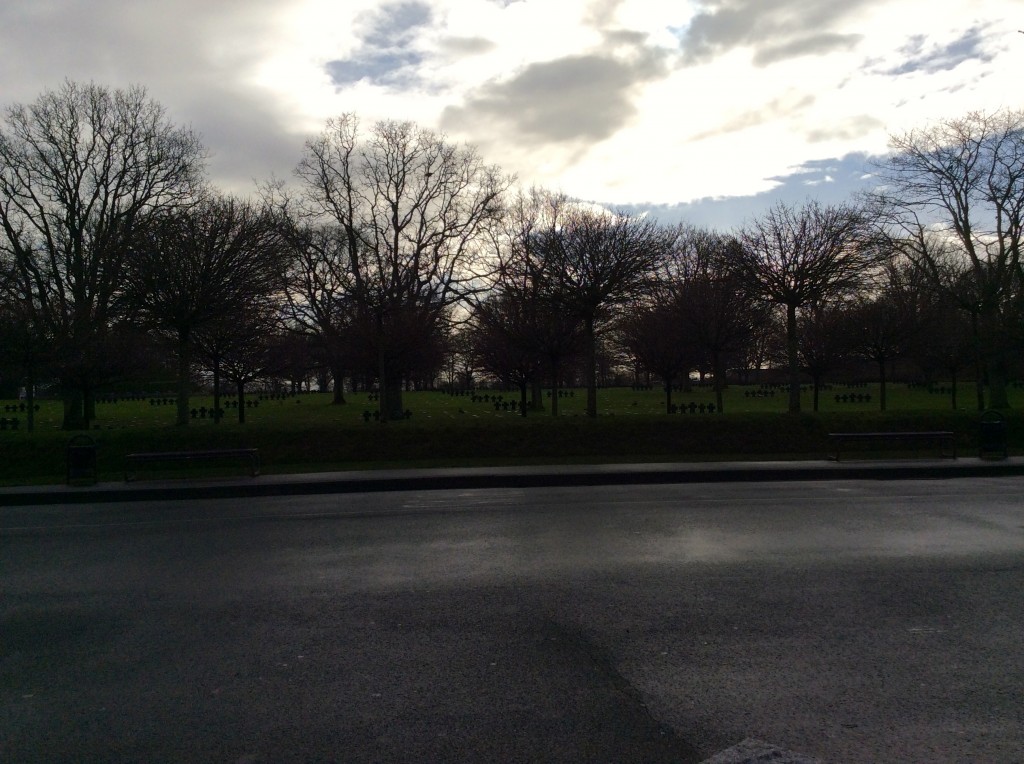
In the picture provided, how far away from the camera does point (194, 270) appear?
2377 cm

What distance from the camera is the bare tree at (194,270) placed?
23.5 m

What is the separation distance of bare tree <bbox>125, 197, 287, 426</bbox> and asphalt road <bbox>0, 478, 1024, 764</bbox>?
1359 centimetres

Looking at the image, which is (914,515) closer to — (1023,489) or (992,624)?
(1023,489)

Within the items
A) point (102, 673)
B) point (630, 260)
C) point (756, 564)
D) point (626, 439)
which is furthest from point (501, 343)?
point (102, 673)

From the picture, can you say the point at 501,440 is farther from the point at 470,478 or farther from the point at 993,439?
the point at 993,439

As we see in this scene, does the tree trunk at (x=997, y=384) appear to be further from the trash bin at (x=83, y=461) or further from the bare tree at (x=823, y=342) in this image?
the trash bin at (x=83, y=461)

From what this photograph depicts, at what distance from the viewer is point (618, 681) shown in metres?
5.08

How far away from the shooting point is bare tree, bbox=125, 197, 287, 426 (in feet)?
77.3

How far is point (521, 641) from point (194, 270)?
20832 mm

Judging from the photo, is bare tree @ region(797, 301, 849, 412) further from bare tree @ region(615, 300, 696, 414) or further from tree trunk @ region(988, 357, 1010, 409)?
tree trunk @ region(988, 357, 1010, 409)

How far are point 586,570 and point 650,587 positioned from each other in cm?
91

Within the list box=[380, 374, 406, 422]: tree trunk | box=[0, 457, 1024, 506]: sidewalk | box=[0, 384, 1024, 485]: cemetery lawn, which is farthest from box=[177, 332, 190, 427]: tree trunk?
box=[380, 374, 406, 422]: tree trunk

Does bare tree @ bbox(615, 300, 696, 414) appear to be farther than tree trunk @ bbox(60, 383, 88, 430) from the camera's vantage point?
Yes

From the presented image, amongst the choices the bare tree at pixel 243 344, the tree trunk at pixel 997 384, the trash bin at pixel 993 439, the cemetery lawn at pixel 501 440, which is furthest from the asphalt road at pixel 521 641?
the tree trunk at pixel 997 384
